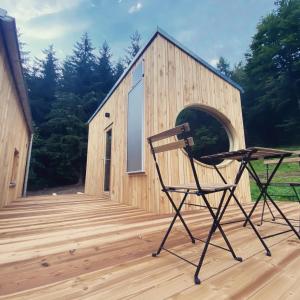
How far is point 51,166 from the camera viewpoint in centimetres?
1284

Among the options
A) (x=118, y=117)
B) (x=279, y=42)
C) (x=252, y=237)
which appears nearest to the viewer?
(x=252, y=237)

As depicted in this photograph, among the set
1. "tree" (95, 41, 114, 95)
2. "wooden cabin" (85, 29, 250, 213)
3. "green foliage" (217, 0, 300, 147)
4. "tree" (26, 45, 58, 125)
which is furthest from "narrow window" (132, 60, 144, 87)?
"tree" (26, 45, 58, 125)

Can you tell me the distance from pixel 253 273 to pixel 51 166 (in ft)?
45.6

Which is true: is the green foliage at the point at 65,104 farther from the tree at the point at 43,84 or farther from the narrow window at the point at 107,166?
the narrow window at the point at 107,166

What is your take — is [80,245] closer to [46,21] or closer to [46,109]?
[46,21]

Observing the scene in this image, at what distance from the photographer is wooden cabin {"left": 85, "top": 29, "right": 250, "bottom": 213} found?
3.14 metres

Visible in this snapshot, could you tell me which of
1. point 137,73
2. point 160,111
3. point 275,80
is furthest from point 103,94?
point 160,111

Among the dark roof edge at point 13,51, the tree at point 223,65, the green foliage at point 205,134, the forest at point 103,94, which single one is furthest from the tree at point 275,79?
the dark roof edge at point 13,51

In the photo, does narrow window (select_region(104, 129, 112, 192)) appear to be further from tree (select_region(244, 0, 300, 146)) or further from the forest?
tree (select_region(244, 0, 300, 146))

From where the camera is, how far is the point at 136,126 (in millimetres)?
3674

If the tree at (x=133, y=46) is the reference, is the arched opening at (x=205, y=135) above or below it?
below

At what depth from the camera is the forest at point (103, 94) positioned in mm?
11812

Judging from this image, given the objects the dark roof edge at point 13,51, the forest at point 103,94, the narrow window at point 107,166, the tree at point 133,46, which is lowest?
the narrow window at point 107,166

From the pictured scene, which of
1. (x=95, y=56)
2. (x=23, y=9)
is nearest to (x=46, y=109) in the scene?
(x=95, y=56)
